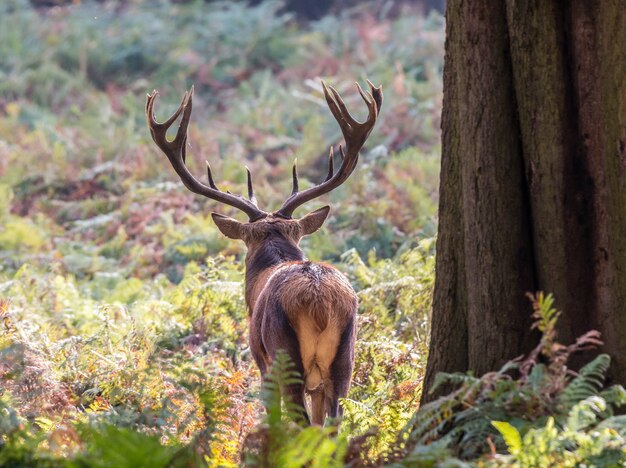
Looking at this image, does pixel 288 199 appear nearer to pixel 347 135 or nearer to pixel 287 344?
pixel 347 135

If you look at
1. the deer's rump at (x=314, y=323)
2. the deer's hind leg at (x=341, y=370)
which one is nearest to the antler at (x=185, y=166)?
the deer's rump at (x=314, y=323)

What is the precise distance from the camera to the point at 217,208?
45.2 ft

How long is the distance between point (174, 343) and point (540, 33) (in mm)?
4435

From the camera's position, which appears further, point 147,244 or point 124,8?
point 124,8

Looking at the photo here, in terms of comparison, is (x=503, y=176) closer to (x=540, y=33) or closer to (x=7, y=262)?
(x=540, y=33)

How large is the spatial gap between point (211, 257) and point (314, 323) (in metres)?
3.55

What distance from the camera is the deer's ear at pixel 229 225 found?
7977mm

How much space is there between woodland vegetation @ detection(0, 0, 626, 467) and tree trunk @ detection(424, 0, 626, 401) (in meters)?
0.16

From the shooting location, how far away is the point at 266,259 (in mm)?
7535

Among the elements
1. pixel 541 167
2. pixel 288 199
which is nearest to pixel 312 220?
pixel 288 199

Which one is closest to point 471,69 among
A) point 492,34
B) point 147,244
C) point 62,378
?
point 492,34

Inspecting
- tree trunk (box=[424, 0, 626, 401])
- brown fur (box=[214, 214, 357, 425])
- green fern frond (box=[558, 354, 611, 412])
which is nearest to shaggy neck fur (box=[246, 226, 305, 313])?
brown fur (box=[214, 214, 357, 425])

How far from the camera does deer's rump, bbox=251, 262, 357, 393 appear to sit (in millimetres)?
6047

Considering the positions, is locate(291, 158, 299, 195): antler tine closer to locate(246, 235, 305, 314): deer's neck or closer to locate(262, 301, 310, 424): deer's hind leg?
locate(246, 235, 305, 314): deer's neck
